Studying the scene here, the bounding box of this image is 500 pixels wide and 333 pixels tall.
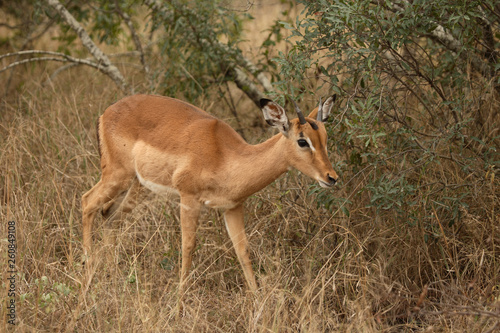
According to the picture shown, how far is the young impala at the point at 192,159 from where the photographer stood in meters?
4.37

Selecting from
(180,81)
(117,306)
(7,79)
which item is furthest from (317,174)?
(7,79)

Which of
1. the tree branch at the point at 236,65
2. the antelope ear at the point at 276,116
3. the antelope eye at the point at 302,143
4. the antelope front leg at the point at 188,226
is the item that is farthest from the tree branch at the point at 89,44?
the antelope eye at the point at 302,143

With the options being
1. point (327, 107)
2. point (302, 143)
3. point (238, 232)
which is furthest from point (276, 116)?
point (238, 232)

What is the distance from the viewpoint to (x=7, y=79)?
8305mm

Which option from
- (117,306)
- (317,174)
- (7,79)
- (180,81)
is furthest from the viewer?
(7,79)

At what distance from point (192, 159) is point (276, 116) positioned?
30.2 inches

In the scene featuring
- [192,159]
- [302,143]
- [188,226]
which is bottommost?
[188,226]

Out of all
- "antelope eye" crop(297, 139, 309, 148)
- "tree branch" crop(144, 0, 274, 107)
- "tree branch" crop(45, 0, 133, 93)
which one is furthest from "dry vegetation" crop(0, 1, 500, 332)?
"tree branch" crop(144, 0, 274, 107)

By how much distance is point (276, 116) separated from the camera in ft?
14.4

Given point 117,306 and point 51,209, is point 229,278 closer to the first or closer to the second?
point 117,306

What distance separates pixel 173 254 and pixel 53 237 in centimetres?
91

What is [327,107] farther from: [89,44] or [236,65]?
[89,44]

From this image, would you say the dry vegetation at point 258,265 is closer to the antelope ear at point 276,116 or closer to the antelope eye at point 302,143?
the antelope eye at point 302,143

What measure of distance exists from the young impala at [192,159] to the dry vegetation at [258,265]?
204mm
